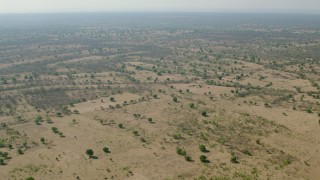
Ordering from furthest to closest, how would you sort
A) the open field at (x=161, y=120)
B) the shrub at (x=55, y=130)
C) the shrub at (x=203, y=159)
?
1. the shrub at (x=55, y=130)
2. the shrub at (x=203, y=159)
3. the open field at (x=161, y=120)

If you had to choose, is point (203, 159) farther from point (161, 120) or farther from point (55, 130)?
point (55, 130)

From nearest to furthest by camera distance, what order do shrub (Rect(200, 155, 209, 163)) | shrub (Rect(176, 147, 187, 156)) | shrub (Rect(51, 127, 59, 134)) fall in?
shrub (Rect(200, 155, 209, 163)) < shrub (Rect(176, 147, 187, 156)) < shrub (Rect(51, 127, 59, 134))

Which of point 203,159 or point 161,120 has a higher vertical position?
point 203,159

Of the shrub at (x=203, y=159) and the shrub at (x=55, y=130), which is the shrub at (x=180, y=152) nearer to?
the shrub at (x=203, y=159)

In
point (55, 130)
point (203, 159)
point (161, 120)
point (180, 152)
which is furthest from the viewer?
point (161, 120)

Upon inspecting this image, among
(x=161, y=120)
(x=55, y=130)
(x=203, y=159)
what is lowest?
(x=55, y=130)

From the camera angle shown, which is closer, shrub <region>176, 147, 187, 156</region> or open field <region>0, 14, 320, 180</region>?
open field <region>0, 14, 320, 180</region>

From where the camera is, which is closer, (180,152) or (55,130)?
(180,152)

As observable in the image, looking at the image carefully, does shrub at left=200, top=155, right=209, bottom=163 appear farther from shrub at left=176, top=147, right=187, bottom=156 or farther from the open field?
shrub at left=176, top=147, right=187, bottom=156

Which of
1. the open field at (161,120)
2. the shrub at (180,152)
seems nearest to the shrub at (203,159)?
the open field at (161,120)

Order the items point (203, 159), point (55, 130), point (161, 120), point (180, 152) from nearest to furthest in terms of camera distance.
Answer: point (203, 159) < point (180, 152) < point (55, 130) < point (161, 120)

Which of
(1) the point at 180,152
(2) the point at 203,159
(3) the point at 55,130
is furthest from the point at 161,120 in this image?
(2) the point at 203,159

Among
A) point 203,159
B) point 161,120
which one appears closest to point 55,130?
point 161,120

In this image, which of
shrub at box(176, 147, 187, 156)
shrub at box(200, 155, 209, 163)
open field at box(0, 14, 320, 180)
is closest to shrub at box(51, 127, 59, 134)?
open field at box(0, 14, 320, 180)
